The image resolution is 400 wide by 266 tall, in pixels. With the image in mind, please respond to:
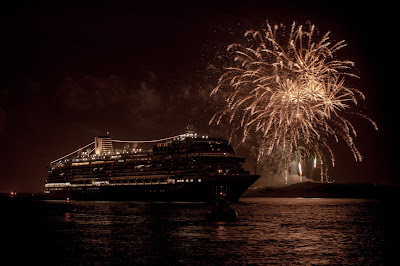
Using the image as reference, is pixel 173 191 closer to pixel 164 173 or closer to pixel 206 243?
pixel 164 173

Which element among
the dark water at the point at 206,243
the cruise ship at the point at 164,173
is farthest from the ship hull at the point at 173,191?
the dark water at the point at 206,243

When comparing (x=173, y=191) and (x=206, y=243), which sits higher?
(x=173, y=191)

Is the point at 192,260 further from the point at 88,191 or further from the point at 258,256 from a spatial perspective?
the point at 88,191

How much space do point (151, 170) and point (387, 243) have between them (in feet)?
233

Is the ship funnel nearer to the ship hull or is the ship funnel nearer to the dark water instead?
the ship hull

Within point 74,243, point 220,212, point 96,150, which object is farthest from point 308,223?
point 96,150

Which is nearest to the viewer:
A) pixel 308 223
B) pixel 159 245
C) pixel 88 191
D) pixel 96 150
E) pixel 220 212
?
pixel 159 245

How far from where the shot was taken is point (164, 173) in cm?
9912

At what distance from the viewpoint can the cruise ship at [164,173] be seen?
303ft

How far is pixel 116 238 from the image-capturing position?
1540 inches

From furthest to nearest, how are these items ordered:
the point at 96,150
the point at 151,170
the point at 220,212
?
the point at 96,150, the point at 151,170, the point at 220,212

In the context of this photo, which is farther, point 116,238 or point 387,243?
point 116,238

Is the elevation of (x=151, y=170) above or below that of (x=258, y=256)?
above

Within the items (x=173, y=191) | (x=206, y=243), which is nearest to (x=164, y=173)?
(x=173, y=191)
